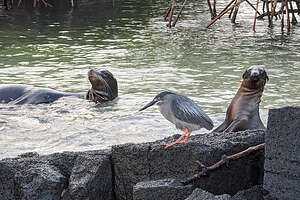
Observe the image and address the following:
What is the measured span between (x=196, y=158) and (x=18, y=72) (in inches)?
296

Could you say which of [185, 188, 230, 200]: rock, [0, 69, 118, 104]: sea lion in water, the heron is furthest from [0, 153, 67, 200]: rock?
[0, 69, 118, 104]: sea lion in water

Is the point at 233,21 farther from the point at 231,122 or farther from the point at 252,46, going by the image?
the point at 231,122

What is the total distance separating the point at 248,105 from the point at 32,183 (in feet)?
10.6

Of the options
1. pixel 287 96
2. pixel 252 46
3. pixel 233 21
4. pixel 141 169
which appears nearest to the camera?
pixel 141 169

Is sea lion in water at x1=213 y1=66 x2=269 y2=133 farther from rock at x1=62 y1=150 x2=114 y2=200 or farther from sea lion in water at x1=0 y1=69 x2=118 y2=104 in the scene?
sea lion in water at x1=0 y1=69 x2=118 y2=104

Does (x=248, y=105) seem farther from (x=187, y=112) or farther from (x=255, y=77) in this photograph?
(x=187, y=112)

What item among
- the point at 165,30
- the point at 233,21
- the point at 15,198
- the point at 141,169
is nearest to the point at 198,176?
the point at 141,169

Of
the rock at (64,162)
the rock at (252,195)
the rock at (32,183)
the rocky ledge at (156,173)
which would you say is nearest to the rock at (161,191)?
the rocky ledge at (156,173)

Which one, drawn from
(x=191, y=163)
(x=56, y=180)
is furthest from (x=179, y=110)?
(x=56, y=180)

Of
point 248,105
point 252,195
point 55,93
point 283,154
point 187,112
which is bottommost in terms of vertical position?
point 55,93

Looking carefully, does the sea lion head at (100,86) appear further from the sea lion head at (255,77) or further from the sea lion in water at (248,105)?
the sea lion head at (255,77)

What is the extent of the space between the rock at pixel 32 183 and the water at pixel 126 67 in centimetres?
A: 231

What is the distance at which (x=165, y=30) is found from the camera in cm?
1599

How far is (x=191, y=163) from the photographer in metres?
3.89
